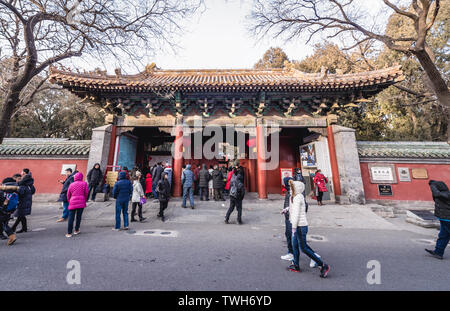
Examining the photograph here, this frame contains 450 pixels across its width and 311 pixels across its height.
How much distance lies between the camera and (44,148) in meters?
8.23

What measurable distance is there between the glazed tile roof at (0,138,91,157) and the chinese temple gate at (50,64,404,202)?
1238 mm

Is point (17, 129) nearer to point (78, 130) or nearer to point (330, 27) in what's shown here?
point (78, 130)

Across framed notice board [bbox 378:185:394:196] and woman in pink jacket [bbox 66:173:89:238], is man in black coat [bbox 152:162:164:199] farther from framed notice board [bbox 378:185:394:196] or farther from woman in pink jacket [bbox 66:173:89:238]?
framed notice board [bbox 378:185:394:196]

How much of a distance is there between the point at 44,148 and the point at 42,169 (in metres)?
0.95

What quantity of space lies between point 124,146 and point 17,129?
15.1 metres

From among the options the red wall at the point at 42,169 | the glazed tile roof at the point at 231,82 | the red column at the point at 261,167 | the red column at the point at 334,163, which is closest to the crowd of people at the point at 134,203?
the red wall at the point at 42,169

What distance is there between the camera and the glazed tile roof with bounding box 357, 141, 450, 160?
7.82 metres

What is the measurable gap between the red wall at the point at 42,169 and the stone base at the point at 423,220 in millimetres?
12734

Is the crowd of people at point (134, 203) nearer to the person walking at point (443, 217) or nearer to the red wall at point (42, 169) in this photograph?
the person walking at point (443, 217)

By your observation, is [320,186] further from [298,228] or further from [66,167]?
[66,167]
